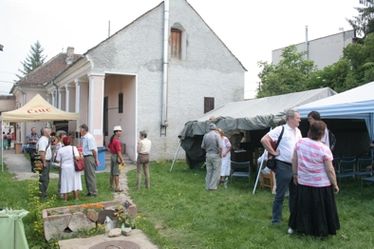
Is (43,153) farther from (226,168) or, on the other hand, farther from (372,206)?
(372,206)

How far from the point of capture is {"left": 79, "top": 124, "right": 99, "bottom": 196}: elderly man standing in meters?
9.90

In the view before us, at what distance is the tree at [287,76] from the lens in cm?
2806

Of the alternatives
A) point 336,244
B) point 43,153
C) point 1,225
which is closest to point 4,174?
point 43,153

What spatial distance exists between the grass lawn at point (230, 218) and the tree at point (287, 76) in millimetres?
17001

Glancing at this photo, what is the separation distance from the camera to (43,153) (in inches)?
375

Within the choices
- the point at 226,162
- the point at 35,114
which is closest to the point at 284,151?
the point at 226,162

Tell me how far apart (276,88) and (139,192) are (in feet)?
65.4

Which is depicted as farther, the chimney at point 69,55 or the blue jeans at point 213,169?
the chimney at point 69,55

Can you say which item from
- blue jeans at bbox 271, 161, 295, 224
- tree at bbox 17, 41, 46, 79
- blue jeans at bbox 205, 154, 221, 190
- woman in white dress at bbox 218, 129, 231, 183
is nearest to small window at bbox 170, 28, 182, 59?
woman in white dress at bbox 218, 129, 231, 183

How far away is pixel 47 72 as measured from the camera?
102 feet

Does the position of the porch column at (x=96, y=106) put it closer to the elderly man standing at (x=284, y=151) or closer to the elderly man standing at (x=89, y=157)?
the elderly man standing at (x=89, y=157)

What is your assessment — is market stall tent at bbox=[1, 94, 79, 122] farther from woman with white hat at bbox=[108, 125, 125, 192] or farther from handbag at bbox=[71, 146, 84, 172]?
handbag at bbox=[71, 146, 84, 172]

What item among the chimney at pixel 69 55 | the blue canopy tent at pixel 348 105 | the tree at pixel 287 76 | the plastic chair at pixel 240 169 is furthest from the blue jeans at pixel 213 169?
the chimney at pixel 69 55

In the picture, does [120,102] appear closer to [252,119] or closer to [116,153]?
[252,119]
